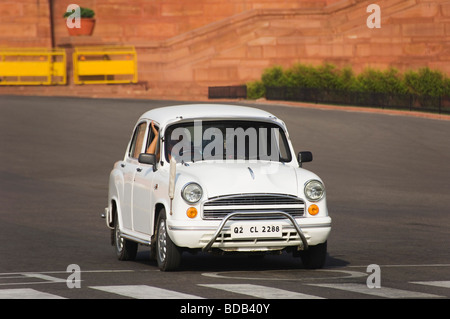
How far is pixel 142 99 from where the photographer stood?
Result: 41.8 metres

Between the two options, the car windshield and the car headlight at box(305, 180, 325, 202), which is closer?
the car headlight at box(305, 180, 325, 202)

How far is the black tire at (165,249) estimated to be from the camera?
12.1 m

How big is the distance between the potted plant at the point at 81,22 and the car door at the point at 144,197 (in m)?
33.9

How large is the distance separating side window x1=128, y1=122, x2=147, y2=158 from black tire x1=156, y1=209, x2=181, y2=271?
1.88 m

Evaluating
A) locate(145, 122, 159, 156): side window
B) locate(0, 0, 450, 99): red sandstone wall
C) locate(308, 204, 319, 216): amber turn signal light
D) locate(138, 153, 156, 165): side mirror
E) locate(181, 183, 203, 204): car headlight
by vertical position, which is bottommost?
locate(308, 204, 319, 216): amber turn signal light

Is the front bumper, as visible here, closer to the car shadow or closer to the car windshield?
the car shadow

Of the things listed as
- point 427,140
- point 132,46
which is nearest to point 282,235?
point 427,140

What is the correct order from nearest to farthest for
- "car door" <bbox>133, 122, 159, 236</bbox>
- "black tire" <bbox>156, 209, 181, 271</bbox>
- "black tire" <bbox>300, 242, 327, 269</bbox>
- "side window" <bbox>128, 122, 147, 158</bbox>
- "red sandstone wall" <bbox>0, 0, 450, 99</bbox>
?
"black tire" <bbox>156, 209, 181, 271</bbox>, "black tire" <bbox>300, 242, 327, 269</bbox>, "car door" <bbox>133, 122, 159, 236</bbox>, "side window" <bbox>128, 122, 147, 158</bbox>, "red sandstone wall" <bbox>0, 0, 450, 99</bbox>

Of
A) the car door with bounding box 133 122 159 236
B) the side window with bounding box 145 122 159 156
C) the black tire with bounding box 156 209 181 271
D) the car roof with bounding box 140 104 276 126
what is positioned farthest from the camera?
the side window with bounding box 145 122 159 156

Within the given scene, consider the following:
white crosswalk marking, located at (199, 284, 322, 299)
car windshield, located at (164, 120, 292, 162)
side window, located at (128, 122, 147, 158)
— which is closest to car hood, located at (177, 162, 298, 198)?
car windshield, located at (164, 120, 292, 162)

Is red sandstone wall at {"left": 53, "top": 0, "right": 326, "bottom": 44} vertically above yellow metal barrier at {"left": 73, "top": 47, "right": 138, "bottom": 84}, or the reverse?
red sandstone wall at {"left": 53, "top": 0, "right": 326, "bottom": 44}

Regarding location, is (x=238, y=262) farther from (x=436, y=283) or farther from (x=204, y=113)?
(x=436, y=283)

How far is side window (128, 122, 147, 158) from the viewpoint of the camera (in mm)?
14199
